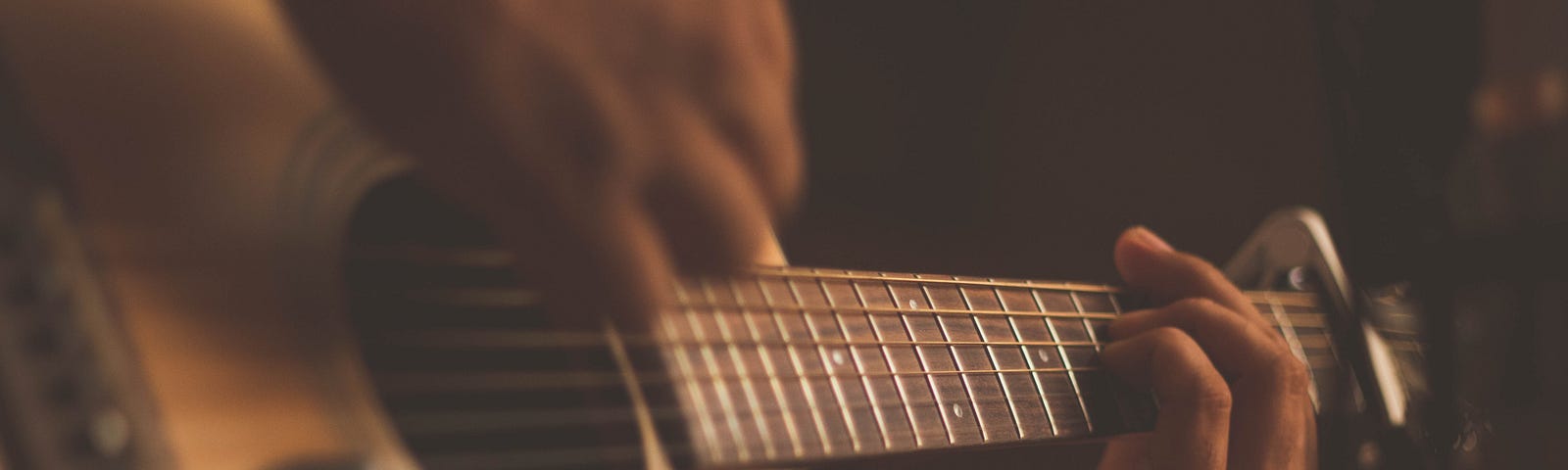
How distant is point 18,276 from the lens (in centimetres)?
26

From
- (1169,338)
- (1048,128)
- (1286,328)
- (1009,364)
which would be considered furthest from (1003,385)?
(1048,128)

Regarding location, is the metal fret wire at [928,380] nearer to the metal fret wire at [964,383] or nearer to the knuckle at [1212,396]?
the metal fret wire at [964,383]

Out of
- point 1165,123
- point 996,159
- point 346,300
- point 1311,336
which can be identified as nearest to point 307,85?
point 346,300

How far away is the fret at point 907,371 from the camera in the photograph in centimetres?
49

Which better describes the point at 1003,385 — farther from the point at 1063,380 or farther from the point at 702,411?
the point at 702,411

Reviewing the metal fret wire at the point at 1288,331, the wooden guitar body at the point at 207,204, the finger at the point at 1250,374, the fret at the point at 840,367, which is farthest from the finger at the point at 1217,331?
the wooden guitar body at the point at 207,204

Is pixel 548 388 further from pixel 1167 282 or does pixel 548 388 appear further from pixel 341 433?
pixel 1167 282

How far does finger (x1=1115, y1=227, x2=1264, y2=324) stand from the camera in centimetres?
64

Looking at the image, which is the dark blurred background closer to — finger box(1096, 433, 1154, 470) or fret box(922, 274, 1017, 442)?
finger box(1096, 433, 1154, 470)

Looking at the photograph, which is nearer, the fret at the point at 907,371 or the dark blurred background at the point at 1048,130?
the fret at the point at 907,371

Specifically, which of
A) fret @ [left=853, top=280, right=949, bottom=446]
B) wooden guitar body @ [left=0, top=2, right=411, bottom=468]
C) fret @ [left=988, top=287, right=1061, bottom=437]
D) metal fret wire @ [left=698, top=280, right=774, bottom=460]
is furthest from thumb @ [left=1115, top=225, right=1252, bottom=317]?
wooden guitar body @ [left=0, top=2, right=411, bottom=468]

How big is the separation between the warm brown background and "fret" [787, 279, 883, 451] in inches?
8.7

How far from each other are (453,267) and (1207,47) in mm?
1081

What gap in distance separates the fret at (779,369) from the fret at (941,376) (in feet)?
0.26
